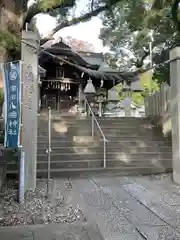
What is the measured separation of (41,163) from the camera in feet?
23.2

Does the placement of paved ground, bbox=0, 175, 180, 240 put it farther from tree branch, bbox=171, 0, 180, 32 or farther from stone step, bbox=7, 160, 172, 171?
tree branch, bbox=171, 0, 180, 32

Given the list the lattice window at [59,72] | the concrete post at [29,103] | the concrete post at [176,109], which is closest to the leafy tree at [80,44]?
the lattice window at [59,72]

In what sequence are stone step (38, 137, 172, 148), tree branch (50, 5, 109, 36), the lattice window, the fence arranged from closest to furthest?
stone step (38, 137, 172, 148) → the fence → tree branch (50, 5, 109, 36) → the lattice window

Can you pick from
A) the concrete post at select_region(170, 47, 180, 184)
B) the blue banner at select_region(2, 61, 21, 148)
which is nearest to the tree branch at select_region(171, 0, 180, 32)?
the concrete post at select_region(170, 47, 180, 184)

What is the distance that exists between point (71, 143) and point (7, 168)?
256 centimetres

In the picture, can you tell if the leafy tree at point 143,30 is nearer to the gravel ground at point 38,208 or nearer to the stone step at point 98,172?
the stone step at point 98,172

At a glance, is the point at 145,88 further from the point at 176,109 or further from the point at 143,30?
the point at 176,109

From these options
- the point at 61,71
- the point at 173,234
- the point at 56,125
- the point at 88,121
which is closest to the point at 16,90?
the point at 173,234

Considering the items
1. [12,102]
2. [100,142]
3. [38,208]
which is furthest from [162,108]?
[38,208]

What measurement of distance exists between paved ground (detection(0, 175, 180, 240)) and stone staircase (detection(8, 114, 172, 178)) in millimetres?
938

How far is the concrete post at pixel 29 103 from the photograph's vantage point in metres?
5.18

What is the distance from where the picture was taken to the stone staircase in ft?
23.6

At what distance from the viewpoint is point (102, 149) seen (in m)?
8.34

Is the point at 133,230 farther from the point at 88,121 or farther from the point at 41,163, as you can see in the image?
the point at 88,121
